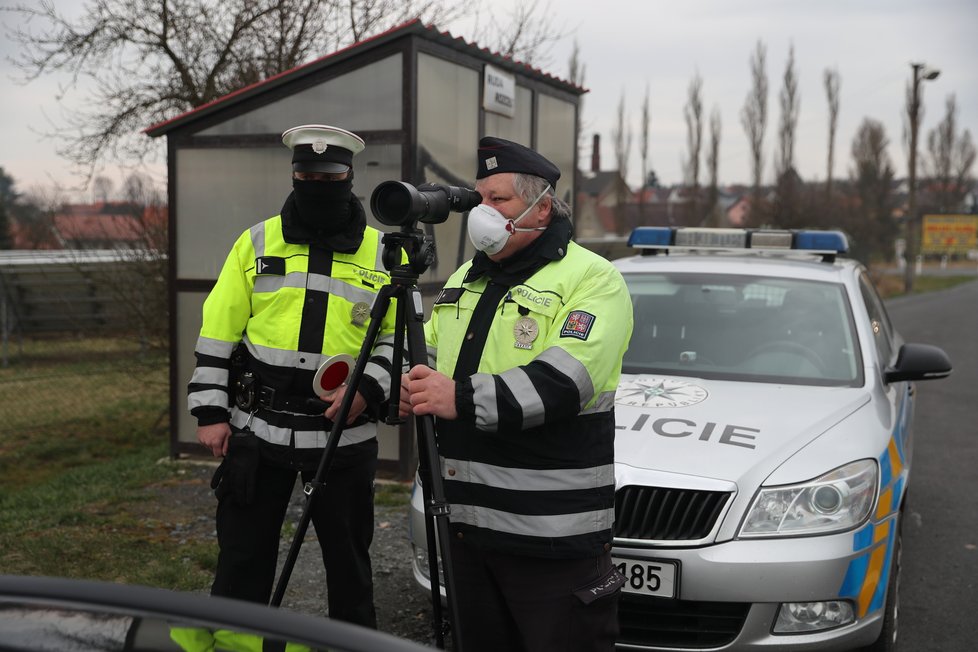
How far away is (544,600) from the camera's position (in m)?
2.49

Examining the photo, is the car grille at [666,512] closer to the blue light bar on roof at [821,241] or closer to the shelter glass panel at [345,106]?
the blue light bar on roof at [821,241]

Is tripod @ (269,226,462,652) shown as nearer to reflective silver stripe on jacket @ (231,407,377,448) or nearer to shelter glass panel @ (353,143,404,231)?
reflective silver stripe on jacket @ (231,407,377,448)

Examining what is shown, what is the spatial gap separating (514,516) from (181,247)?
513 cm

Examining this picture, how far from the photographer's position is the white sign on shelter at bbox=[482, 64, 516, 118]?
702 cm

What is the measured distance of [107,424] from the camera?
1023 cm

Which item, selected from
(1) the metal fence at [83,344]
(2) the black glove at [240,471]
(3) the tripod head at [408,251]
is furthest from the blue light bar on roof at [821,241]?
(1) the metal fence at [83,344]

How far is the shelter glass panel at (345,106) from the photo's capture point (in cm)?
632

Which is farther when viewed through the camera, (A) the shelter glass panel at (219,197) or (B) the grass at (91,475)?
(A) the shelter glass panel at (219,197)

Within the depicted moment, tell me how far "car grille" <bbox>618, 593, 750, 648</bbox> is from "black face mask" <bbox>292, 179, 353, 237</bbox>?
1603 mm

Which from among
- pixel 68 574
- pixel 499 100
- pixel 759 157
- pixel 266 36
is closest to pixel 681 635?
pixel 68 574

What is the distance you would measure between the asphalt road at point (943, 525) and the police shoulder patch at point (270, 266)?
305 cm

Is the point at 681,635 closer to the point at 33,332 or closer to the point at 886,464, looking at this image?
the point at 886,464

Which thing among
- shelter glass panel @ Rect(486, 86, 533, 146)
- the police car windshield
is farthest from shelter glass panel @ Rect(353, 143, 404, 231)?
the police car windshield

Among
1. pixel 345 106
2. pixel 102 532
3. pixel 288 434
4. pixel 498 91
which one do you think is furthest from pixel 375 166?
pixel 288 434
